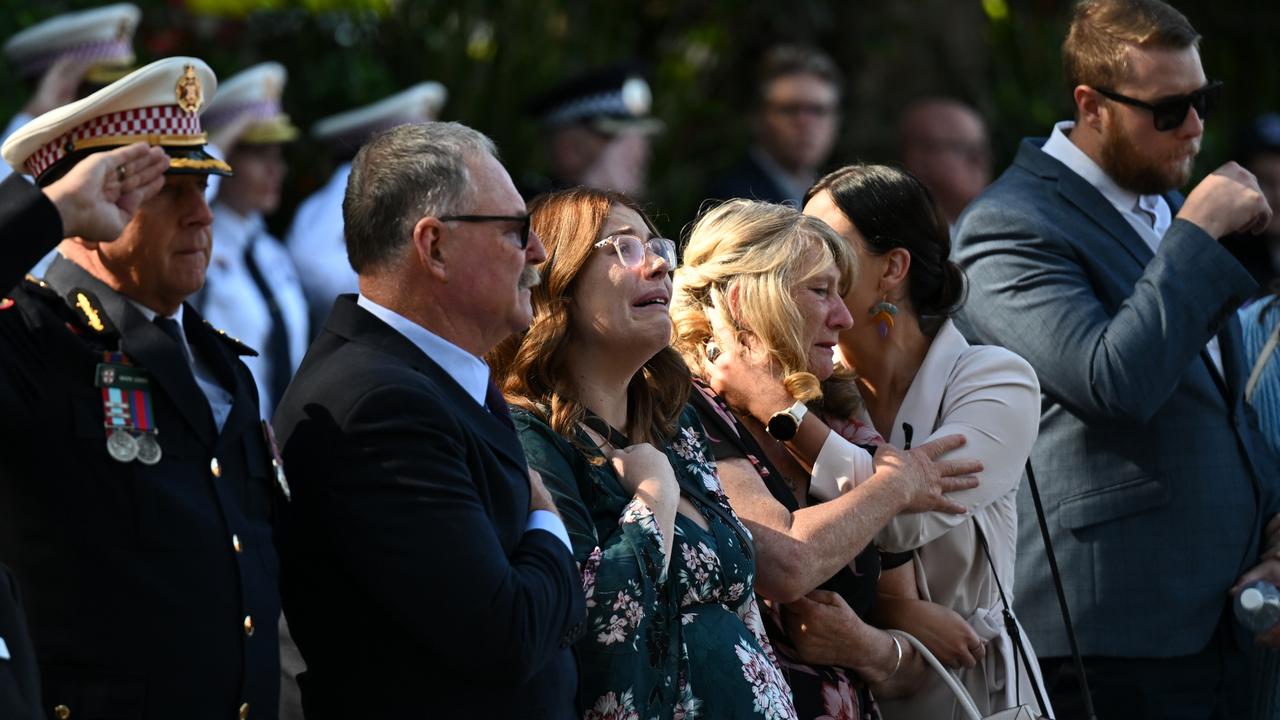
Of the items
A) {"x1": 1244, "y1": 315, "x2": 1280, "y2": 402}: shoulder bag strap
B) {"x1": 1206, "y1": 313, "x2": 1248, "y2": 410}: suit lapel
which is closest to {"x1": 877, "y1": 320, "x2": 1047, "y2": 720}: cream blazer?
{"x1": 1206, "y1": 313, "x2": 1248, "y2": 410}: suit lapel

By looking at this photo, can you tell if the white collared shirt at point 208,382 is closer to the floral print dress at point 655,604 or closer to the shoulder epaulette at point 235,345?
the shoulder epaulette at point 235,345

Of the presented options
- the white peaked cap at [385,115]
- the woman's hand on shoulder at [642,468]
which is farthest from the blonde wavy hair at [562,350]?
the white peaked cap at [385,115]

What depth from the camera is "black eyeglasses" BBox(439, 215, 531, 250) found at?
9.48ft

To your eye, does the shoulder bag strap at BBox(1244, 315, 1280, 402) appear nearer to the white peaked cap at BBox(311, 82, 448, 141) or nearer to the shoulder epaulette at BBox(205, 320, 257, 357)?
the shoulder epaulette at BBox(205, 320, 257, 357)

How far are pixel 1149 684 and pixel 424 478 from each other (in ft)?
7.15

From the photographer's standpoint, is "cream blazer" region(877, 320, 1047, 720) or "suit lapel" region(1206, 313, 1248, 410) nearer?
"cream blazer" region(877, 320, 1047, 720)

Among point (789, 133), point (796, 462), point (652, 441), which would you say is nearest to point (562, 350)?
point (652, 441)

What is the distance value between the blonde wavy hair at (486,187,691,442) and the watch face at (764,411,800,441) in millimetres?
226

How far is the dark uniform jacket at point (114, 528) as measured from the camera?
8.43 feet

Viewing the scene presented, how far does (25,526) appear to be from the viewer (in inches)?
102

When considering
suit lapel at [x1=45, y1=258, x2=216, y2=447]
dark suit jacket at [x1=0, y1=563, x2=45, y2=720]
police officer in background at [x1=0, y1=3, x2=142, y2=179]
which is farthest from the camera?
police officer in background at [x1=0, y1=3, x2=142, y2=179]

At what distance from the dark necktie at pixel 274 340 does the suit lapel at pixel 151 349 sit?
361 centimetres

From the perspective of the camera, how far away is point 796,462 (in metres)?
3.77

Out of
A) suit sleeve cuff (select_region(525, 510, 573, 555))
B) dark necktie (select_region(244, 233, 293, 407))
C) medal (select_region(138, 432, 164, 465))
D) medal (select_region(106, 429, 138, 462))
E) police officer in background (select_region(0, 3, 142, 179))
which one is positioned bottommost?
dark necktie (select_region(244, 233, 293, 407))
